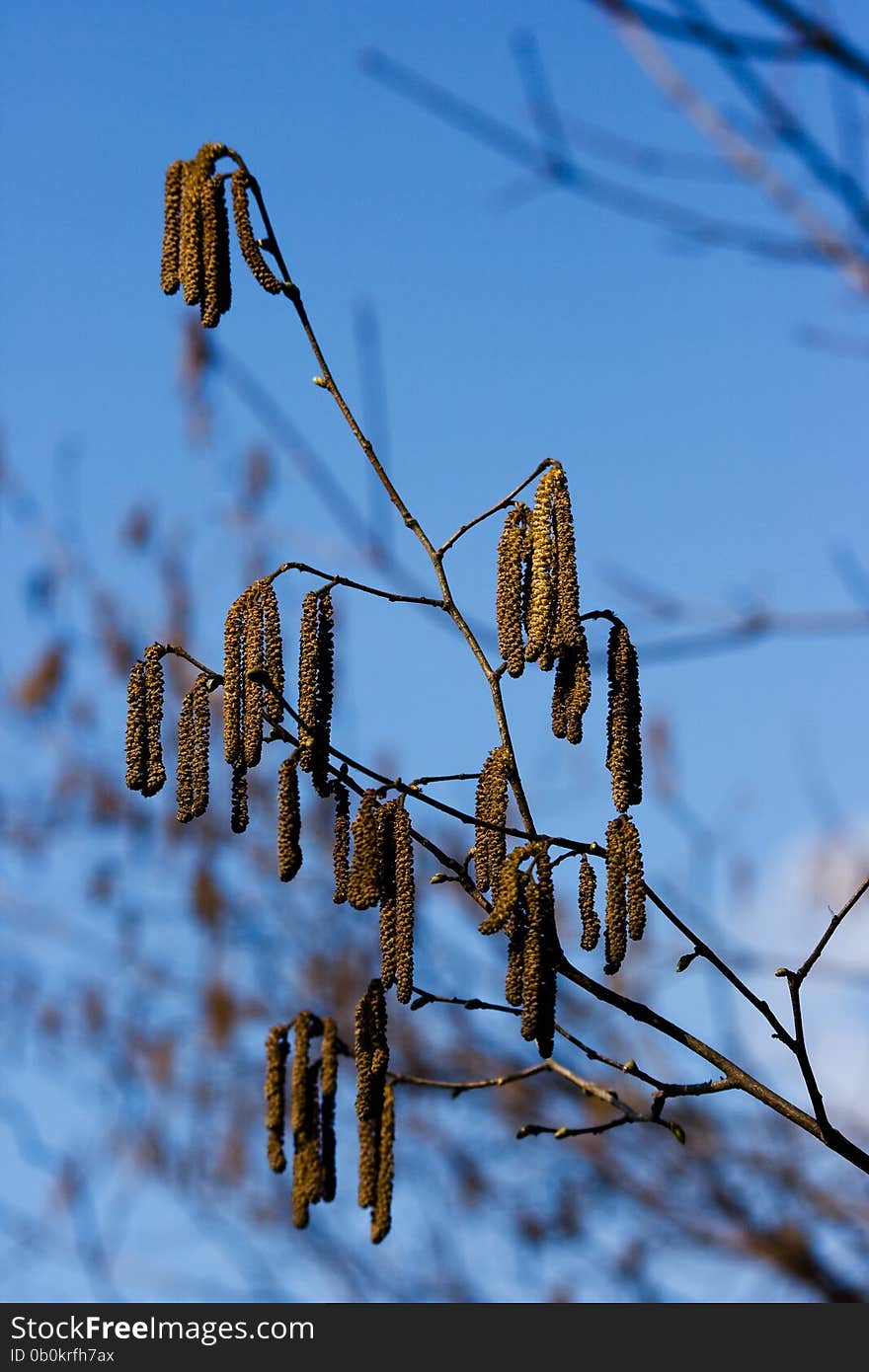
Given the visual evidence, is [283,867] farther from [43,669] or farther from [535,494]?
[43,669]

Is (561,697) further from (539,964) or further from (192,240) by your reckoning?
(192,240)

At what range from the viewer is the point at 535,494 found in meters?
2.41

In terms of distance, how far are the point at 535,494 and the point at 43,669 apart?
7.19 meters

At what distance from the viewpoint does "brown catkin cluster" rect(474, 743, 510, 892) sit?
2230 millimetres

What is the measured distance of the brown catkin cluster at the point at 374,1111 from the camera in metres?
2.46

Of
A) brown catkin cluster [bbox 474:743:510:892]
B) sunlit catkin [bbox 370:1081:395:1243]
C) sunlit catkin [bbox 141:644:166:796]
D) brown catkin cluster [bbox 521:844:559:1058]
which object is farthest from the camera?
sunlit catkin [bbox 370:1081:395:1243]

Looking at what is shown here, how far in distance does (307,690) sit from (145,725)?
280 mm

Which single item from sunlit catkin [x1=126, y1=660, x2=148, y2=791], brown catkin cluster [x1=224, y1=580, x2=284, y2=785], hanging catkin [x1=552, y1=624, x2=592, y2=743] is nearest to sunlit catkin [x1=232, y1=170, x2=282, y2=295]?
brown catkin cluster [x1=224, y1=580, x2=284, y2=785]

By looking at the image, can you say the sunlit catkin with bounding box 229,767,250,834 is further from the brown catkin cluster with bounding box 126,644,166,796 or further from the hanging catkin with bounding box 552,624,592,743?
the hanging catkin with bounding box 552,624,592,743

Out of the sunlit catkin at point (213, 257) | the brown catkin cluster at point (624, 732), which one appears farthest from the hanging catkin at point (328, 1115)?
the sunlit catkin at point (213, 257)

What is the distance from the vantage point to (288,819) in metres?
2.32

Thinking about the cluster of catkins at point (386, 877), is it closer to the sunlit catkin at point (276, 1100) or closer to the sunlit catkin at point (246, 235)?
the sunlit catkin at point (276, 1100)

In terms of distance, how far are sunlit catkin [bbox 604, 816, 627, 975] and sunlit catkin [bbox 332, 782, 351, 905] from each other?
362 mm
